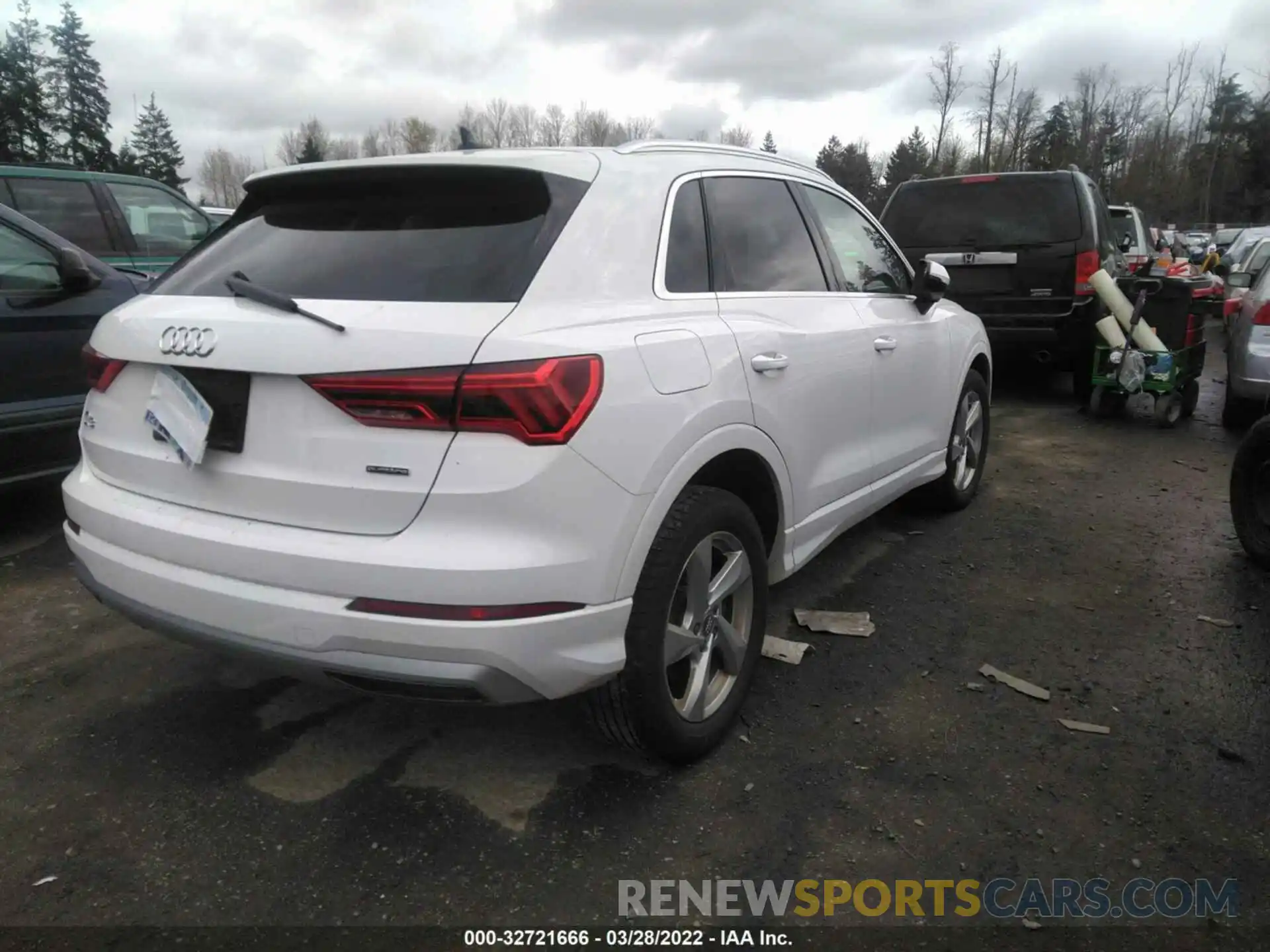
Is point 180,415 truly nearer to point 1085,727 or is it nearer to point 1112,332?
point 1085,727

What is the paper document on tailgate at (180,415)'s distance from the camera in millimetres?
2346

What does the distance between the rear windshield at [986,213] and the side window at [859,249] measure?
413 cm

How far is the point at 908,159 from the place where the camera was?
6259cm

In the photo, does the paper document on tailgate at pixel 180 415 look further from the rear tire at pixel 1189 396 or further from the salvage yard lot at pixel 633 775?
the rear tire at pixel 1189 396

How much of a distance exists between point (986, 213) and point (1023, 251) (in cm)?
52

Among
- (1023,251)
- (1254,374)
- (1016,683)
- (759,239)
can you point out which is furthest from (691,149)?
(1023,251)

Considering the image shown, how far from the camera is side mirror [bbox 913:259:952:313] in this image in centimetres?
420

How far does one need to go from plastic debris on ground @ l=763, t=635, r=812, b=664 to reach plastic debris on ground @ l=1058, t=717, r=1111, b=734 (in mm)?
922

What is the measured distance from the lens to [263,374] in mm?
2248

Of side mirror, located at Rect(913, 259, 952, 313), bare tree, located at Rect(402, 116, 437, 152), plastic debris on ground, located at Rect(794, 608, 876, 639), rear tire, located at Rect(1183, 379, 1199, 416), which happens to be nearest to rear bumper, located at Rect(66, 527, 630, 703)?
plastic debris on ground, located at Rect(794, 608, 876, 639)

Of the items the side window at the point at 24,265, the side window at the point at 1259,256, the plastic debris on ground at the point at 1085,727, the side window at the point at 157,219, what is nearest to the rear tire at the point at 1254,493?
the plastic debris on ground at the point at 1085,727

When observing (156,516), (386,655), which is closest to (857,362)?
(386,655)

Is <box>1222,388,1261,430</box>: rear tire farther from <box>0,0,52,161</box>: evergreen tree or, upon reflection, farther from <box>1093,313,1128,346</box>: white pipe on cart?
<box>0,0,52,161</box>: evergreen tree

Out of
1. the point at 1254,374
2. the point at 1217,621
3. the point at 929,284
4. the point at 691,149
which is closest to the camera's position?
the point at 691,149
